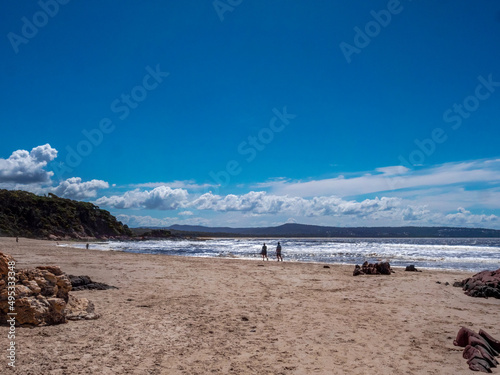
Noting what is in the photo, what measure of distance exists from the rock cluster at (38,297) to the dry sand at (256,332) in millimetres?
231

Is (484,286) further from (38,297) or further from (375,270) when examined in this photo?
(38,297)

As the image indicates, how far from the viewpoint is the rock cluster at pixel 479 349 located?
201 inches

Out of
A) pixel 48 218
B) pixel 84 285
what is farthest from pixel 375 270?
pixel 48 218

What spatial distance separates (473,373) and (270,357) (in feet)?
9.34

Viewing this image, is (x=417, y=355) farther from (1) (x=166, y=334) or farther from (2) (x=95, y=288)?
(2) (x=95, y=288)

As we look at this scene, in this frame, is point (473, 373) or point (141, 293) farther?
point (141, 293)

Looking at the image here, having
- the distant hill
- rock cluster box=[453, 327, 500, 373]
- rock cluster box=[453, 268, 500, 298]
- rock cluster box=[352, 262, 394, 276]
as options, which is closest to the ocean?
rock cluster box=[352, 262, 394, 276]

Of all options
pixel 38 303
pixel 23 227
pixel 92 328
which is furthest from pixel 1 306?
pixel 23 227

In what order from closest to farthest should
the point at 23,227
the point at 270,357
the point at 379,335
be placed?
the point at 270,357
the point at 379,335
the point at 23,227

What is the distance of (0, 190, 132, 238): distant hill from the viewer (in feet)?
181

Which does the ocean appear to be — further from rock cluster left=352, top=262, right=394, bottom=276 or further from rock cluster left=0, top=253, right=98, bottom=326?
rock cluster left=0, top=253, right=98, bottom=326

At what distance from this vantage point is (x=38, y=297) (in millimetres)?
6070

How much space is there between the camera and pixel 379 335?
6.52m

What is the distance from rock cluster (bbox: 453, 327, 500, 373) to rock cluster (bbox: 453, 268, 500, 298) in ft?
19.8
